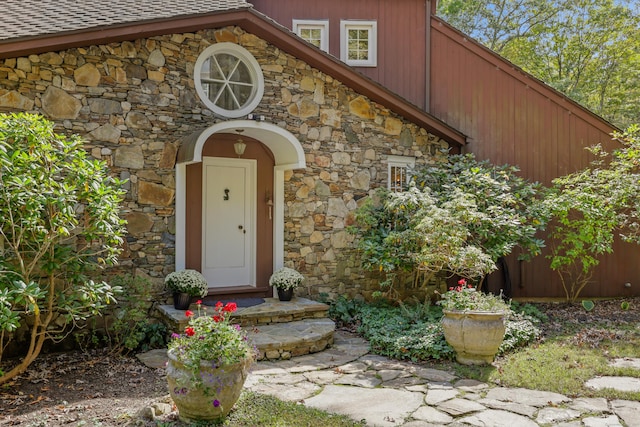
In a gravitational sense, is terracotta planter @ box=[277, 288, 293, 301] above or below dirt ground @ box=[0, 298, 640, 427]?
above

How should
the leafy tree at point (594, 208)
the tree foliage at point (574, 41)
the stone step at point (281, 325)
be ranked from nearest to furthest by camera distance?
the stone step at point (281, 325) < the leafy tree at point (594, 208) < the tree foliage at point (574, 41)

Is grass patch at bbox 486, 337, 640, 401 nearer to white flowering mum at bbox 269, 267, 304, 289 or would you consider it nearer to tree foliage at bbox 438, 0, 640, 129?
white flowering mum at bbox 269, 267, 304, 289

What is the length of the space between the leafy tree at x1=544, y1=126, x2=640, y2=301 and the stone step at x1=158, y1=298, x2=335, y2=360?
4.29 m

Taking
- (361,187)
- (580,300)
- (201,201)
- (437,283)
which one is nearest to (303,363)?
(201,201)

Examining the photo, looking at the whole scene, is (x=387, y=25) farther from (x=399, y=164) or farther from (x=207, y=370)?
(x=207, y=370)

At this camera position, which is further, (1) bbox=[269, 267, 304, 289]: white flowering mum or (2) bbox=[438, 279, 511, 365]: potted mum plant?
(1) bbox=[269, 267, 304, 289]: white flowering mum

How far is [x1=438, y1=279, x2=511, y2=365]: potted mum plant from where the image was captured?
5332mm

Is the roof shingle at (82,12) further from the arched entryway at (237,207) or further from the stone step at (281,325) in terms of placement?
the stone step at (281,325)

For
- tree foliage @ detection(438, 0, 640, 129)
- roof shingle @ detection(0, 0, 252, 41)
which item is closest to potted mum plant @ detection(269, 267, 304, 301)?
roof shingle @ detection(0, 0, 252, 41)

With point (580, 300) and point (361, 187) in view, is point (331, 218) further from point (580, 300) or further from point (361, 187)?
point (580, 300)

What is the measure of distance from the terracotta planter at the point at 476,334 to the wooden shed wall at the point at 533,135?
14.9 ft

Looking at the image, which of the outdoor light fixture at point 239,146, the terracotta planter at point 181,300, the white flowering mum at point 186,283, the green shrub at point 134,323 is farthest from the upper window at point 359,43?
the green shrub at point 134,323

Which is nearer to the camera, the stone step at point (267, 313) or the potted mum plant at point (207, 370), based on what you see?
the potted mum plant at point (207, 370)

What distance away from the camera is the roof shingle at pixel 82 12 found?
580cm
